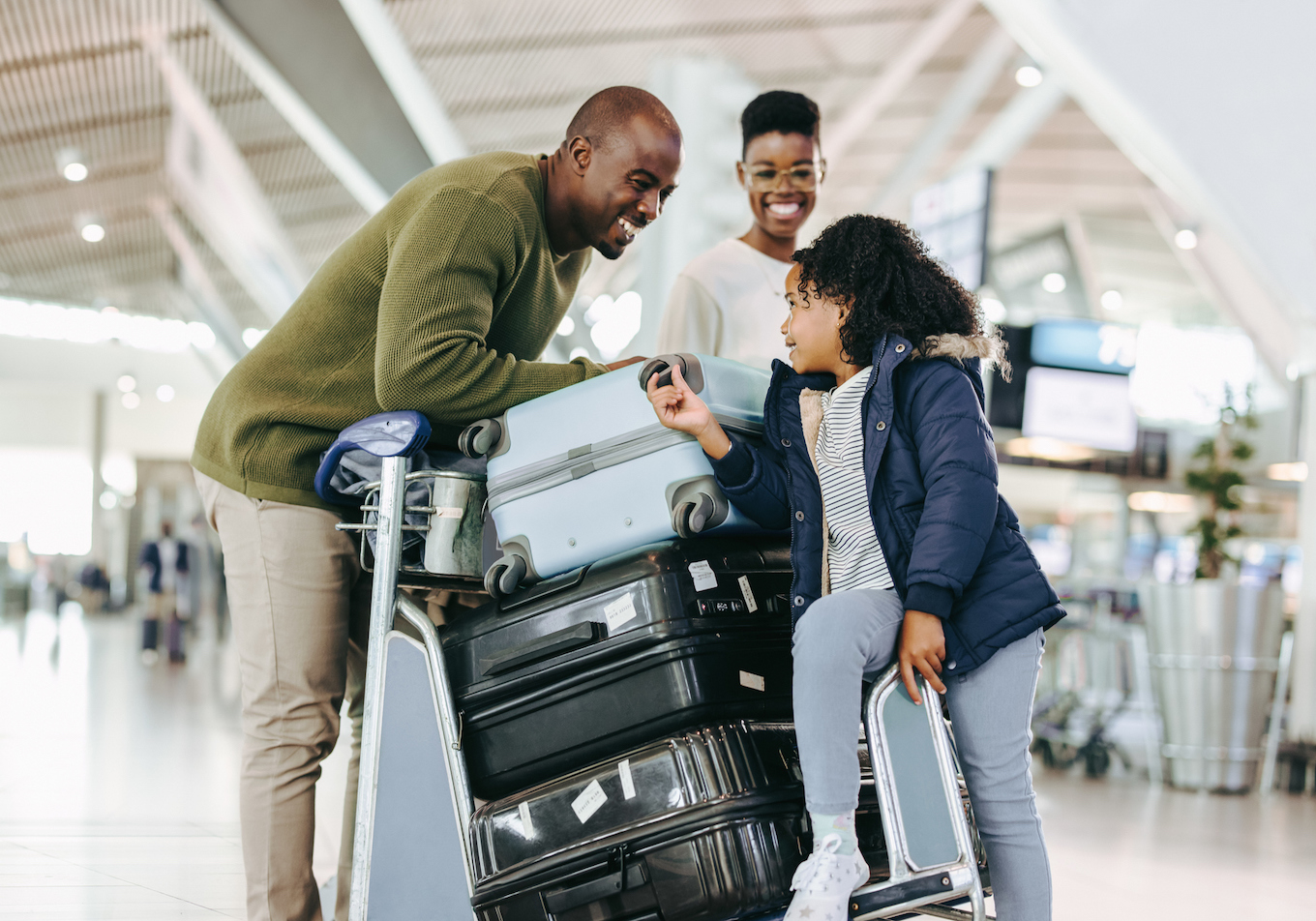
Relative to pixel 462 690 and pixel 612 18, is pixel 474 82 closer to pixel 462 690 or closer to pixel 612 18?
pixel 612 18

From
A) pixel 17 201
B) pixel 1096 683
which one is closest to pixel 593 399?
pixel 1096 683

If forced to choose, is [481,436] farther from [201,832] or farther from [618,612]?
[201,832]

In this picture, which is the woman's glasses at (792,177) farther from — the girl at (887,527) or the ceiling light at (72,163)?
the ceiling light at (72,163)

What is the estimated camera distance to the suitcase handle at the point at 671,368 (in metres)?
1.94

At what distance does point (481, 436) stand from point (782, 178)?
1.23 meters

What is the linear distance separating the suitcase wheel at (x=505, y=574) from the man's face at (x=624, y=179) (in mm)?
719

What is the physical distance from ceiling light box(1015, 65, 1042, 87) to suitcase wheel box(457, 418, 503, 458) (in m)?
10.8

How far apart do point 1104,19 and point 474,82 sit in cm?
757

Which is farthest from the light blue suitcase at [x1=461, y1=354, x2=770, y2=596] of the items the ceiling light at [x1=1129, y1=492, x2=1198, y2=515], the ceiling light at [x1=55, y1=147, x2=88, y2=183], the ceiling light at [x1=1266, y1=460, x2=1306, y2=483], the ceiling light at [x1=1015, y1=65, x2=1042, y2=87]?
the ceiling light at [x1=1129, y1=492, x2=1198, y2=515]

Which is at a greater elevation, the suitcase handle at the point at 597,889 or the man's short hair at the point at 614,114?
the man's short hair at the point at 614,114

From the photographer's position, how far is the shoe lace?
1.62 m

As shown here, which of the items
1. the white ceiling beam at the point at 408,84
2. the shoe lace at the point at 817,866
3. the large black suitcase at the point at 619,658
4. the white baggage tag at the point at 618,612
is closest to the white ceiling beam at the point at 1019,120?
the white ceiling beam at the point at 408,84

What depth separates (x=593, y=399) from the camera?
202 centimetres

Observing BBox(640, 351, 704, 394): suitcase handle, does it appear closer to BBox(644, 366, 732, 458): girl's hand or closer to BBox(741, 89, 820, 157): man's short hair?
BBox(644, 366, 732, 458): girl's hand
